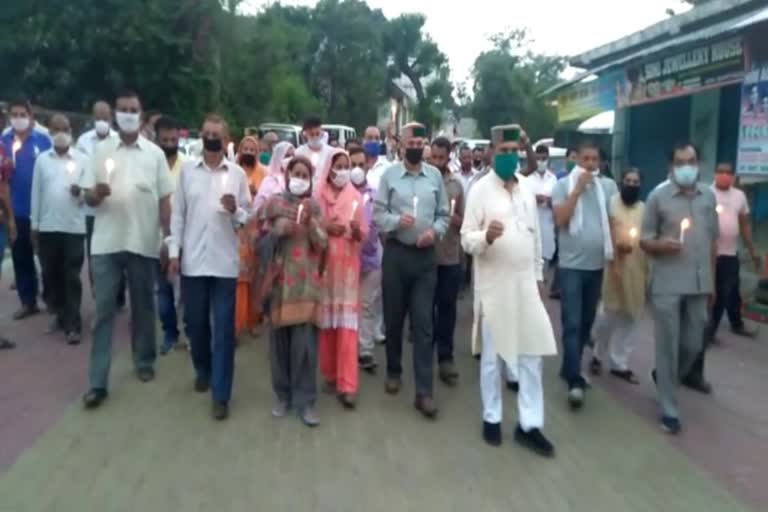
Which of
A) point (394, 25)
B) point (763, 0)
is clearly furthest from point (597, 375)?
point (394, 25)

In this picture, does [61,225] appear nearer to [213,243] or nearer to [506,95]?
[213,243]

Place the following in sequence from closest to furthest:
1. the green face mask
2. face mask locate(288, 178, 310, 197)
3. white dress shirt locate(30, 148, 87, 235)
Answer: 1. the green face mask
2. face mask locate(288, 178, 310, 197)
3. white dress shirt locate(30, 148, 87, 235)

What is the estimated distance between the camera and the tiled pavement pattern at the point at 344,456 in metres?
5.52

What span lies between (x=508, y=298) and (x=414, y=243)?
110cm

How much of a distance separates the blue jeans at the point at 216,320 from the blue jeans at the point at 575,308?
2585 millimetres

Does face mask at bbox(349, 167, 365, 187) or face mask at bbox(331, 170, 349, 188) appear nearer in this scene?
face mask at bbox(331, 170, 349, 188)

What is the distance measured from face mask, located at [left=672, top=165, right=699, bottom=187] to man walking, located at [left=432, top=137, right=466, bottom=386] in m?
1.99

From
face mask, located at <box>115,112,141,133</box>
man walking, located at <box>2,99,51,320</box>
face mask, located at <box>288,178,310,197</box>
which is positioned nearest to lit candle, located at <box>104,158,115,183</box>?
face mask, located at <box>115,112,141,133</box>

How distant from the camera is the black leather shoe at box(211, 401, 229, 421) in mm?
6906

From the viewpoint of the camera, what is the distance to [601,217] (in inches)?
302

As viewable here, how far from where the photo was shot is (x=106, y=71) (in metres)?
30.0

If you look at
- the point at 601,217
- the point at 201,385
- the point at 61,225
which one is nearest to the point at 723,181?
the point at 601,217

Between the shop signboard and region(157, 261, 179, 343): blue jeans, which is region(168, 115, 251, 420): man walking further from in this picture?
the shop signboard

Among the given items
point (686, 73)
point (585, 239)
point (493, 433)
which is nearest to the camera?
point (493, 433)
